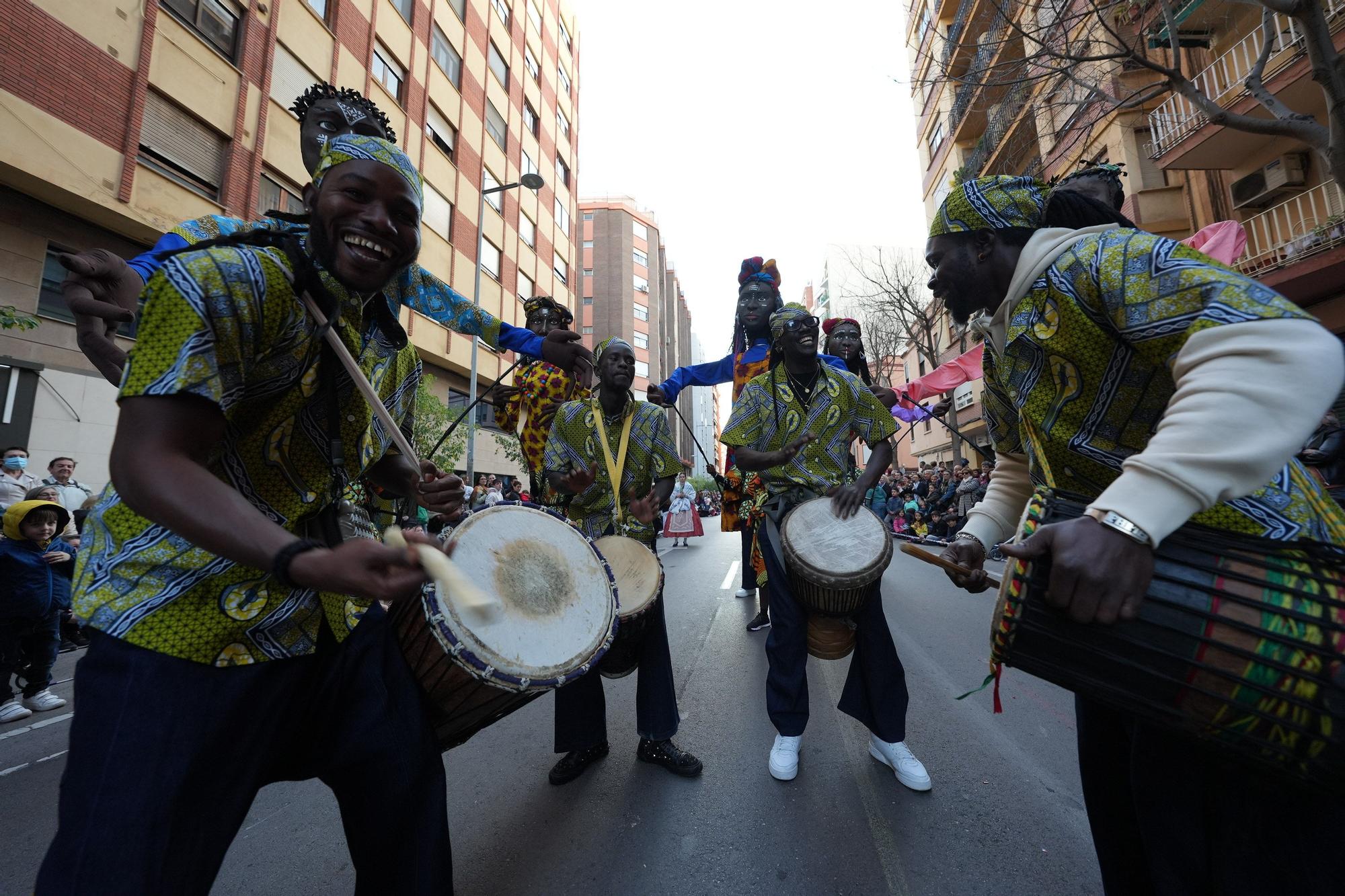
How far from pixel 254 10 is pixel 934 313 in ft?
72.8

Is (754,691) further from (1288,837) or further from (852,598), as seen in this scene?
(1288,837)

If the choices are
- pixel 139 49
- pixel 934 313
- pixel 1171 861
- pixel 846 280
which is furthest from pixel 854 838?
pixel 846 280

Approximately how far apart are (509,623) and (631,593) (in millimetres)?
1183

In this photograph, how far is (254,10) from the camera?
13125mm

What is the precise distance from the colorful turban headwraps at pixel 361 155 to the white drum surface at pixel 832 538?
207 centimetres

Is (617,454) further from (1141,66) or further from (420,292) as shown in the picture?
(1141,66)

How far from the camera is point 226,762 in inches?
45.4

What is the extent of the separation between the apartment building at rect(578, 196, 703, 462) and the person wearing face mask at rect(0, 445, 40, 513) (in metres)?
42.8

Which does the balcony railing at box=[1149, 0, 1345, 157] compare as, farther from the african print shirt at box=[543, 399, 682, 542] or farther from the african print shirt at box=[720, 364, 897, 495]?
the african print shirt at box=[543, 399, 682, 542]

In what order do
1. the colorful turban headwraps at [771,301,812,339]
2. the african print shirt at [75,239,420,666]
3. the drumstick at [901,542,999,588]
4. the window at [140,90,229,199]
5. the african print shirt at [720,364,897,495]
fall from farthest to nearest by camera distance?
the window at [140,90,229,199] < the colorful turban headwraps at [771,301,812,339] < the african print shirt at [720,364,897,495] < the drumstick at [901,542,999,588] < the african print shirt at [75,239,420,666]

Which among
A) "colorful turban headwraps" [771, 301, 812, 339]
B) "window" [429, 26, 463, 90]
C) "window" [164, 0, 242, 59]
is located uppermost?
"window" [429, 26, 463, 90]

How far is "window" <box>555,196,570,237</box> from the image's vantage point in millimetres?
30469

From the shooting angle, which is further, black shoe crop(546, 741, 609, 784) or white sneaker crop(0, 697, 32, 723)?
white sneaker crop(0, 697, 32, 723)

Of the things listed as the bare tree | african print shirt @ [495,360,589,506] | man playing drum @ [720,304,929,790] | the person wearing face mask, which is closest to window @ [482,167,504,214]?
the bare tree
